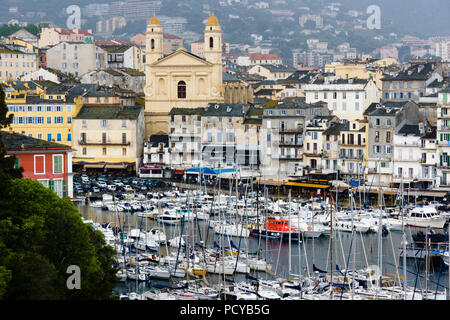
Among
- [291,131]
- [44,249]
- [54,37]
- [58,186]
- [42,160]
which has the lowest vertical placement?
[44,249]

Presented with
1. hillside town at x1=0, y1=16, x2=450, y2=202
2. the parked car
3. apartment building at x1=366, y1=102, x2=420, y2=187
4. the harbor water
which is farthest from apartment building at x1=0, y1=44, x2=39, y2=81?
the harbor water

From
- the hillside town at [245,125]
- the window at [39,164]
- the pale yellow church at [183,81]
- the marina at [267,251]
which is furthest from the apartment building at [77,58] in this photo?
the window at [39,164]

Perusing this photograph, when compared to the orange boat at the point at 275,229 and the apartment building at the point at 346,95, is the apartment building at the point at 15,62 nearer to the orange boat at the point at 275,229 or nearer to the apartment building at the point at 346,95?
the apartment building at the point at 346,95

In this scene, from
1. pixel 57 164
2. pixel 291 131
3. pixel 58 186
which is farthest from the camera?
pixel 291 131

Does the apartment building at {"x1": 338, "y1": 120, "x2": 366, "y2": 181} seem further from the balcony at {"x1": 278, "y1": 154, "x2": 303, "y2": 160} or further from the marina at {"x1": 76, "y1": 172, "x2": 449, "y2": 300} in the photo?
the marina at {"x1": 76, "y1": 172, "x2": 449, "y2": 300}

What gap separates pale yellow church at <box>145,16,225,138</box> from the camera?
195 feet

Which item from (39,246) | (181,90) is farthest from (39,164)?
(181,90)

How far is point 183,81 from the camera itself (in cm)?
6009

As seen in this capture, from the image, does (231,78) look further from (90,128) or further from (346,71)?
(90,128)

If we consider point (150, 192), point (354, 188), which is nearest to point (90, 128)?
point (150, 192)

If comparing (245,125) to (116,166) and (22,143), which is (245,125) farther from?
A: (22,143)

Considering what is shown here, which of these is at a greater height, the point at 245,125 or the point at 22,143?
the point at 245,125

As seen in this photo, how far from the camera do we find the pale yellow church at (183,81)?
2336 inches
